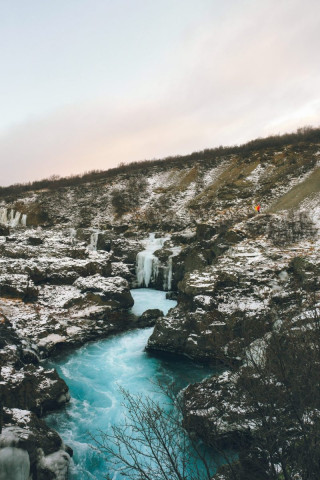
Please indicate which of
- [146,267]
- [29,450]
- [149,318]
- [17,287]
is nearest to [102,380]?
[149,318]

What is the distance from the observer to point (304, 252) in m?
18.0

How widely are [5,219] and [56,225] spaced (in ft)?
29.6

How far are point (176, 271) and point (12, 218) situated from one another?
2850 cm

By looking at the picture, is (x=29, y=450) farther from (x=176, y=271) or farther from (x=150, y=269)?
(x=150, y=269)

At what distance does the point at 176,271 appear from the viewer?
24234mm

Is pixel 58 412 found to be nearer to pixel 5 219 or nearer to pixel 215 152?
pixel 5 219

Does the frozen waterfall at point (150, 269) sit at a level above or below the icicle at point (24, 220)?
below

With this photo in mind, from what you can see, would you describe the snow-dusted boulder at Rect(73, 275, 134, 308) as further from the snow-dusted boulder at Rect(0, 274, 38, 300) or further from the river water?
the snow-dusted boulder at Rect(0, 274, 38, 300)

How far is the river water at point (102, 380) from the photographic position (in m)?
9.14

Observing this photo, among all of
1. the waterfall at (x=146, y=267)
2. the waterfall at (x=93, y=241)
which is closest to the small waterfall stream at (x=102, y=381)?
the waterfall at (x=146, y=267)

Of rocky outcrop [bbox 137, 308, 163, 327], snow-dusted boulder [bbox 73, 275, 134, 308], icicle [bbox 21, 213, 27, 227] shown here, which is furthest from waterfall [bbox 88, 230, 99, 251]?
icicle [bbox 21, 213, 27, 227]

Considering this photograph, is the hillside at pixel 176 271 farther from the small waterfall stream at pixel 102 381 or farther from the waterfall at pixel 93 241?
the small waterfall stream at pixel 102 381

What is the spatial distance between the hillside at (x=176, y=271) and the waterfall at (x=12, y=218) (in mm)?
178

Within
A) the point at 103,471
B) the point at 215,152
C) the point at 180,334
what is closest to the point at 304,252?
the point at 180,334
